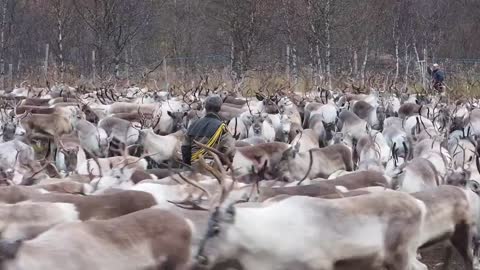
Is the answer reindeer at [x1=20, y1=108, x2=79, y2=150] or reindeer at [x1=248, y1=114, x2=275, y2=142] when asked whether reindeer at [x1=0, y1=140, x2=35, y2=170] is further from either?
reindeer at [x1=248, y1=114, x2=275, y2=142]

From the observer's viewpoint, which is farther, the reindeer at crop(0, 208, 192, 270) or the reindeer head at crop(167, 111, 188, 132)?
the reindeer head at crop(167, 111, 188, 132)

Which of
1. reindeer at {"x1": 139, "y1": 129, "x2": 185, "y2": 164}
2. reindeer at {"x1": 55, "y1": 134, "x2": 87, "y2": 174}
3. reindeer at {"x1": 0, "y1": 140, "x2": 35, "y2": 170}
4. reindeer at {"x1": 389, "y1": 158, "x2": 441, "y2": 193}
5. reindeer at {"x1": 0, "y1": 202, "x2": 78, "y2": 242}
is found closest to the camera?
reindeer at {"x1": 0, "y1": 202, "x2": 78, "y2": 242}

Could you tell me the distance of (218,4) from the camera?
25.8 m

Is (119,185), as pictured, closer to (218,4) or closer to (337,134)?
(337,134)

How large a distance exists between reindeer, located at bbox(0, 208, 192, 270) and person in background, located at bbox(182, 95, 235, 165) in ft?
10.2

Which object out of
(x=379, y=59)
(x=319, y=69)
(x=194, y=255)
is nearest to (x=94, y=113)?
(x=194, y=255)

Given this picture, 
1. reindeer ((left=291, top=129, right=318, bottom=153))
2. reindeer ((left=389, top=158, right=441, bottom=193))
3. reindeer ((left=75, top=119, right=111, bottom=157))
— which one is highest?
reindeer ((left=389, top=158, right=441, bottom=193))

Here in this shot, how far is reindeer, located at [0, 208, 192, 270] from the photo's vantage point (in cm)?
453

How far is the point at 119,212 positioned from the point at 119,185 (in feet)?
4.72

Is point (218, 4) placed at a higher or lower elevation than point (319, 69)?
higher

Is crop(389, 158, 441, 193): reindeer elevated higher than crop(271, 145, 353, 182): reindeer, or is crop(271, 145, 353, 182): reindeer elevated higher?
crop(389, 158, 441, 193): reindeer

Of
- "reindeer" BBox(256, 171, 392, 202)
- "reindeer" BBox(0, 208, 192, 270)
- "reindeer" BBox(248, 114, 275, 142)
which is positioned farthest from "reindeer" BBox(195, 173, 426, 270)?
"reindeer" BBox(248, 114, 275, 142)

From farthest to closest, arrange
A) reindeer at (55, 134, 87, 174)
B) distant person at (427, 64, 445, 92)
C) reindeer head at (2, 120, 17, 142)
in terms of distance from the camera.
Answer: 1. distant person at (427, 64, 445, 92)
2. reindeer head at (2, 120, 17, 142)
3. reindeer at (55, 134, 87, 174)

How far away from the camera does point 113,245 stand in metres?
4.83
